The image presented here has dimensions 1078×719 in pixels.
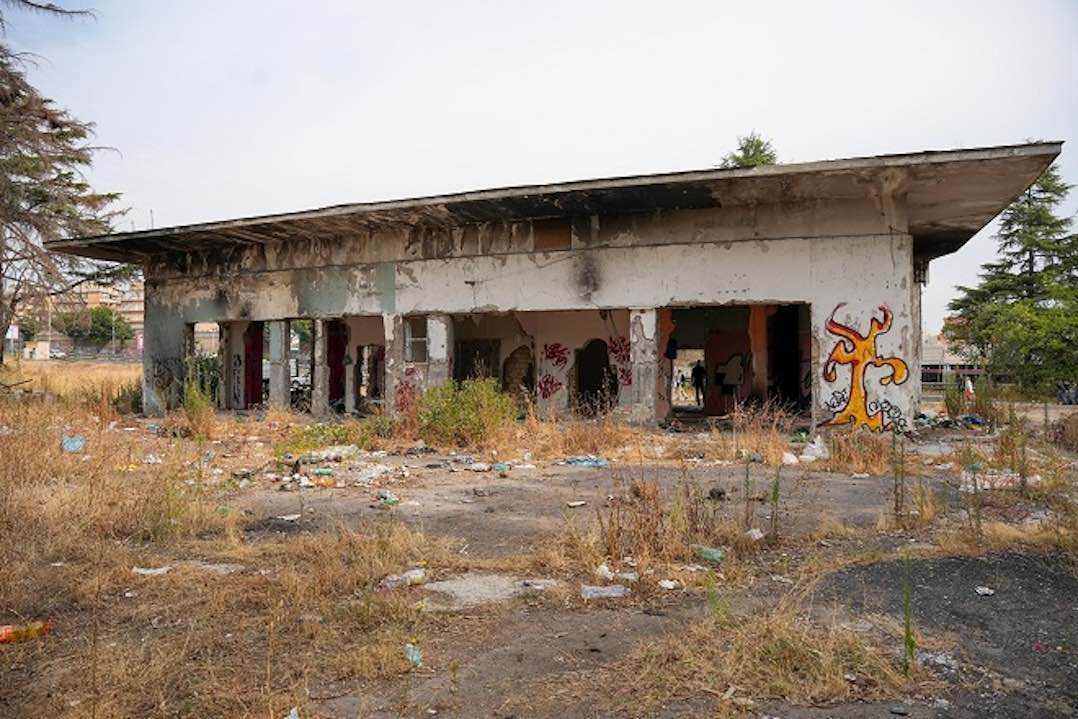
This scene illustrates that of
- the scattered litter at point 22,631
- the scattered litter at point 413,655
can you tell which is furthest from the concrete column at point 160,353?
the scattered litter at point 413,655

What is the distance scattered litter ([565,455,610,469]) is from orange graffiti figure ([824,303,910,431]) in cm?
456

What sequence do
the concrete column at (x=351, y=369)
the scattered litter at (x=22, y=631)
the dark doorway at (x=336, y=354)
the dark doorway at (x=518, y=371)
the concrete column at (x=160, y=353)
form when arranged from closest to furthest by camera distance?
1. the scattered litter at (x=22, y=631)
2. the concrete column at (x=160, y=353)
3. the concrete column at (x=351, y=369)
4. the dark doorway at (x=518, y=371)
5. the dark doorway at (x=336, y=354)

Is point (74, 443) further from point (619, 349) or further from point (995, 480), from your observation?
point (619, 349)

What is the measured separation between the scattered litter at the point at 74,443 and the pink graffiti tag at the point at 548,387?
10.5 meters

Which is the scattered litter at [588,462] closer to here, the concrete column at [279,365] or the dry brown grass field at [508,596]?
the dry brown grass field at [508,596]

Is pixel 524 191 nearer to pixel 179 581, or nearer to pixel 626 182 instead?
pixel 626 182

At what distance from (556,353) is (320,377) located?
5560 mm

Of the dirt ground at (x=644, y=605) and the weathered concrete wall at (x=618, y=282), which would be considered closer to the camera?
the dirt ground at (x=644, y=605)

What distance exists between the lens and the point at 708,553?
462 centimetres

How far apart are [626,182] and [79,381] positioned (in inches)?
753

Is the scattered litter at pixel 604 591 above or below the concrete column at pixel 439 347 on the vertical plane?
below

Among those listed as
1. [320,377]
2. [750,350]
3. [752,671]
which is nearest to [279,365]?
[320,377]

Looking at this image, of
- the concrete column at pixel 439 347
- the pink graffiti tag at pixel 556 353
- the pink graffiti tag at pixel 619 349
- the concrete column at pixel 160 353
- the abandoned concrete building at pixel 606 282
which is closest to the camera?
the abandoned concrete building at pixel 606 282

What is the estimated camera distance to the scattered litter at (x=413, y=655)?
10.2 feet
